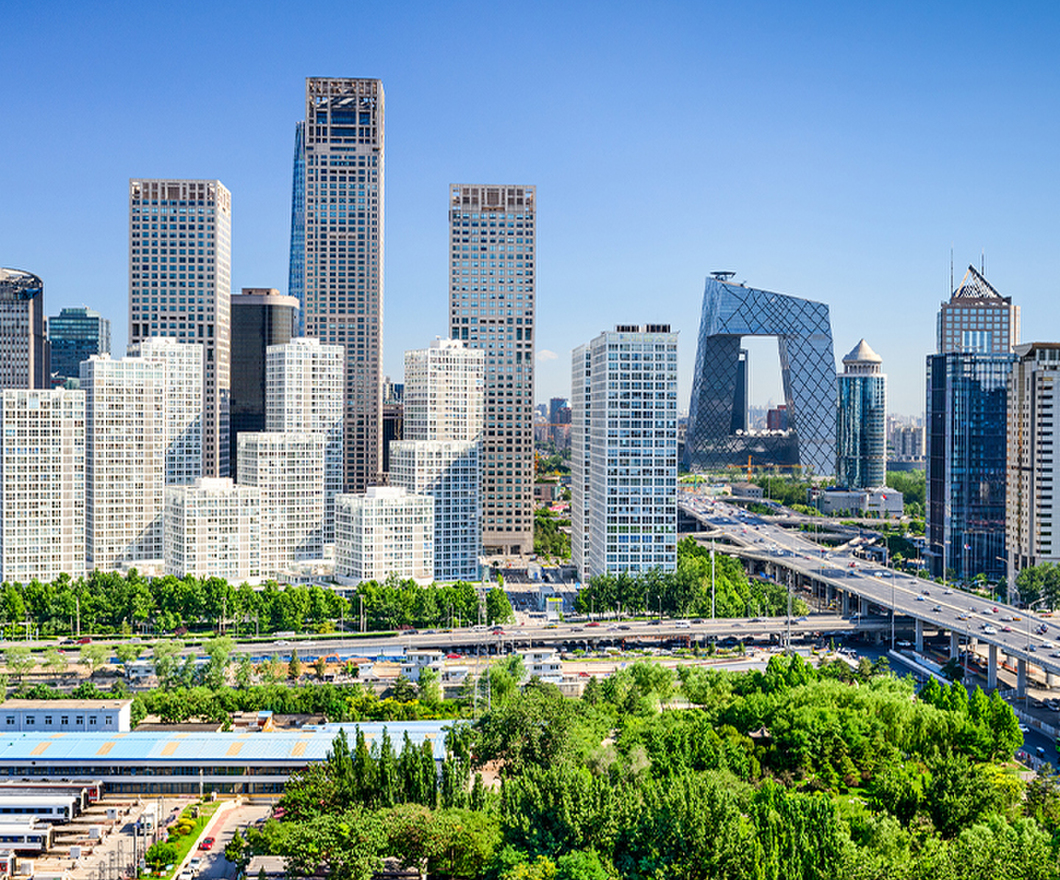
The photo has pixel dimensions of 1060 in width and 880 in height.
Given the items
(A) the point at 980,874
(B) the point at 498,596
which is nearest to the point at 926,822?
(A) the point at 980,874

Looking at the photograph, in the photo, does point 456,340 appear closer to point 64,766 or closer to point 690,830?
point 64,766

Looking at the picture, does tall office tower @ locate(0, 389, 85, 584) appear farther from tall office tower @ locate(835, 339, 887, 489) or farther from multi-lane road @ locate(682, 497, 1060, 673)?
tall office tower @ locate(835, 339, 887, 489)

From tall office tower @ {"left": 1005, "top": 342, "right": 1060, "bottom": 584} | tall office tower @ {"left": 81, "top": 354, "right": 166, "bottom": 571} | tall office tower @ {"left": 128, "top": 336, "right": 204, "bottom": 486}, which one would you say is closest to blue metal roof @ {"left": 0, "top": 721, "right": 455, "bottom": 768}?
tall office tower @ {"left": 81, "top": 354, "right": 166, "bottom": 571}

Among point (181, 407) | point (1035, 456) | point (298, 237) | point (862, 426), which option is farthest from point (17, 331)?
point (862, 426)

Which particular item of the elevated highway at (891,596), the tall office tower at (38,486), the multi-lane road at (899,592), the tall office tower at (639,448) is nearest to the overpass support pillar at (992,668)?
the elevated highway at (891,596)

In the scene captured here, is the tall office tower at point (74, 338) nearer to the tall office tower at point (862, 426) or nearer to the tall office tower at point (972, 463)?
the tall office tower at point (862, 426)
